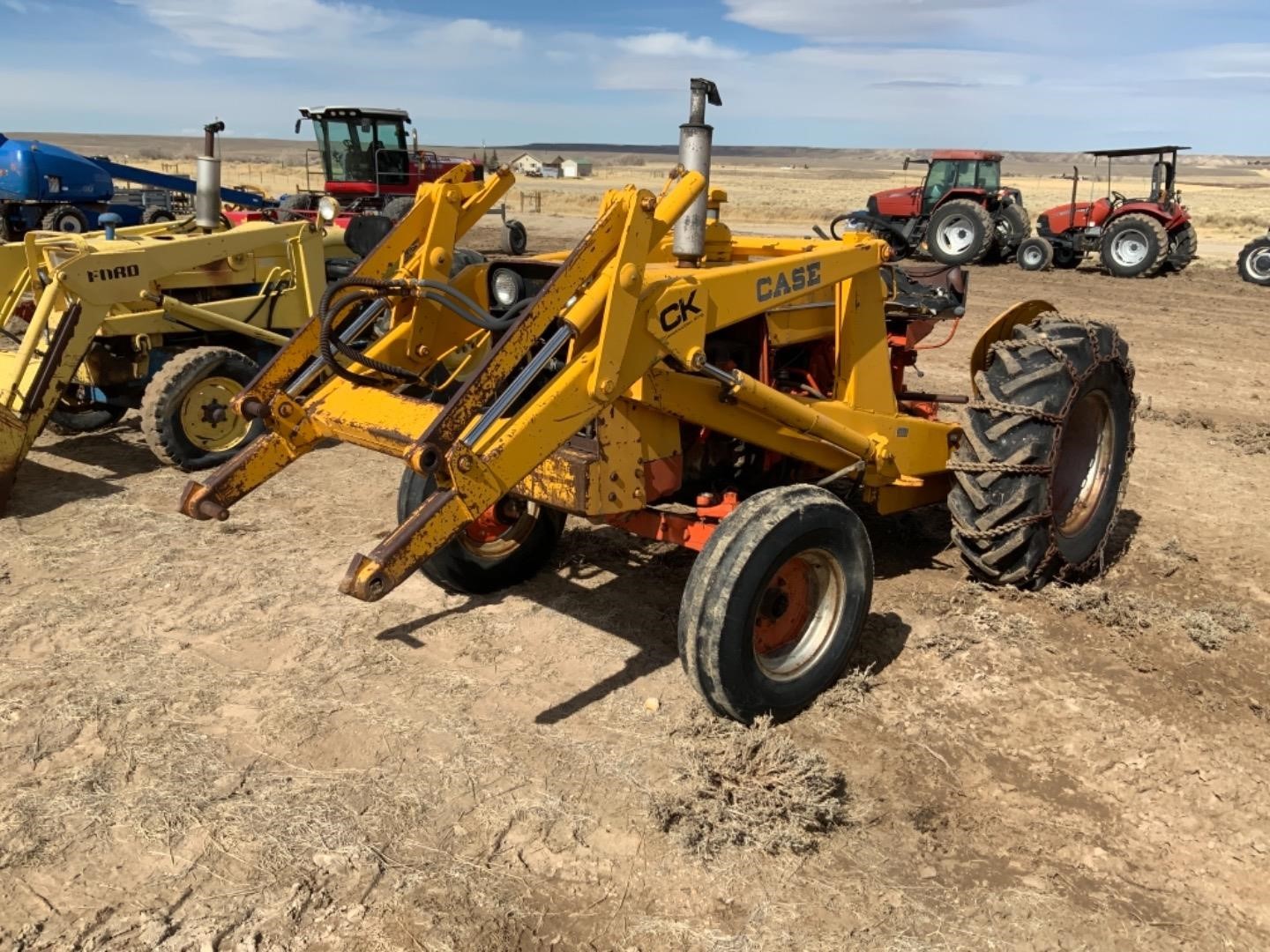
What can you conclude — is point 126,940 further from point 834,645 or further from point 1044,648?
point 1044,648

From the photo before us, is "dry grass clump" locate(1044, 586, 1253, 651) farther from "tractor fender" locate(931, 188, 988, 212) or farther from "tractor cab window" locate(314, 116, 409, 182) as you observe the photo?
"tractor cab window" locate(314, 116, 409, 182)

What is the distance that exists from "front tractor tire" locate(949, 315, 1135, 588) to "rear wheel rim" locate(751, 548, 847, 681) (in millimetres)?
1007

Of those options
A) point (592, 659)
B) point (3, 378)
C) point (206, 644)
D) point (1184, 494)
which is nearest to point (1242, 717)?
point (592, 659)

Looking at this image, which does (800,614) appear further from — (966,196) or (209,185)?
(966,196)

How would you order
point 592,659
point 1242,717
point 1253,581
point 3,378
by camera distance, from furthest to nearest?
point 3,378 → point 1253,581 → point 592,659 → point 1242,717

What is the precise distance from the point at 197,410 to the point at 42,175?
14.5 m

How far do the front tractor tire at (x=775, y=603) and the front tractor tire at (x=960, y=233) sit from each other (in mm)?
17867

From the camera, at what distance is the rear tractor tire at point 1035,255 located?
20672 millimetres

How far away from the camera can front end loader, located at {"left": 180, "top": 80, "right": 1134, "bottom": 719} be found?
3541 mm

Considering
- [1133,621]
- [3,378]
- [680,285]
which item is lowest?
[1133,621]

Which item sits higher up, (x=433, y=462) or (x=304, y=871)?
(x=433, y=462)

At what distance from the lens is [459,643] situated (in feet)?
15.4

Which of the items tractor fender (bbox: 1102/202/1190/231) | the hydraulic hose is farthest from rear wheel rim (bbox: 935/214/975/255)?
the hydraulic hose

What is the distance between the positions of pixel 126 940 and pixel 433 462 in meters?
1.61
